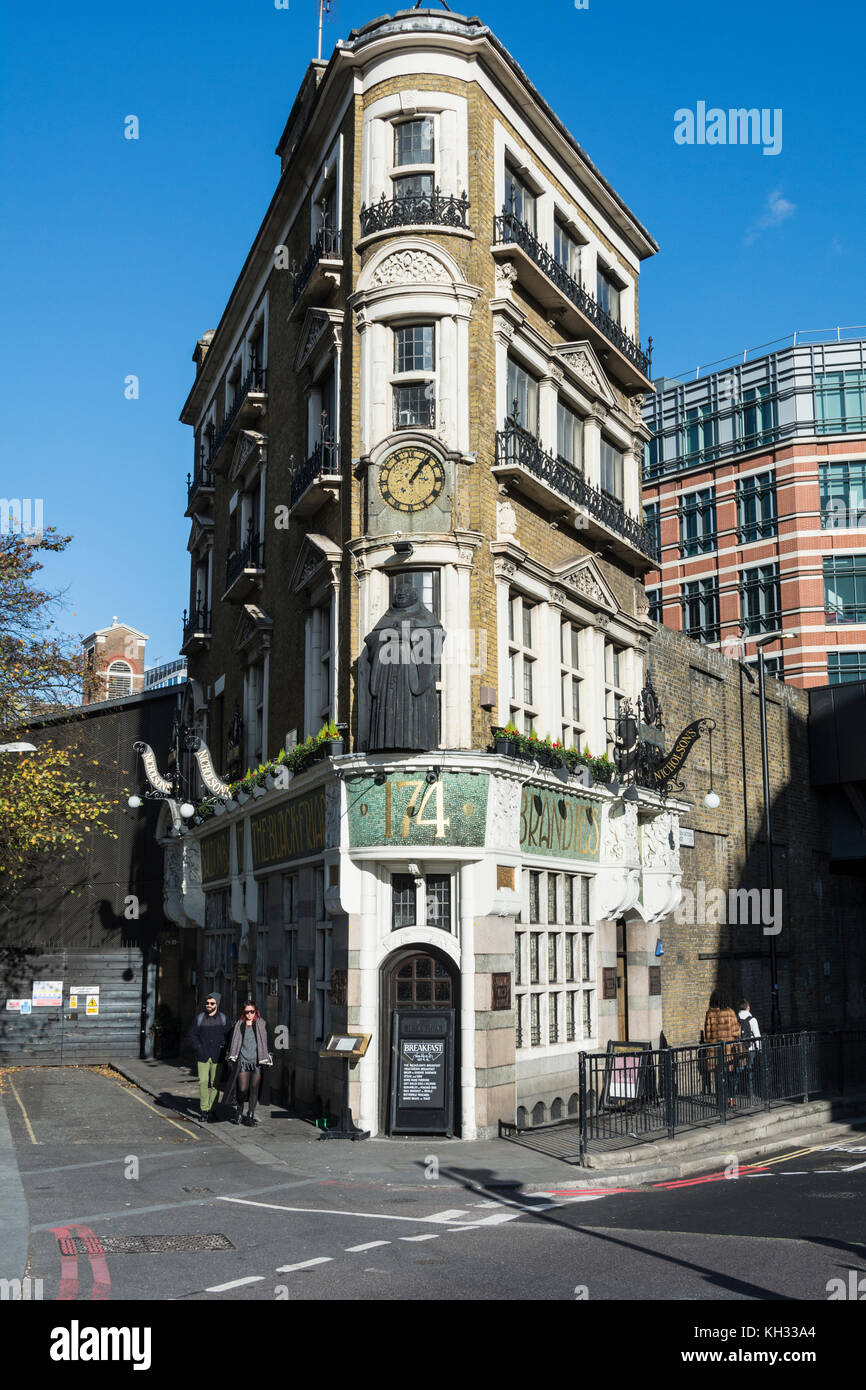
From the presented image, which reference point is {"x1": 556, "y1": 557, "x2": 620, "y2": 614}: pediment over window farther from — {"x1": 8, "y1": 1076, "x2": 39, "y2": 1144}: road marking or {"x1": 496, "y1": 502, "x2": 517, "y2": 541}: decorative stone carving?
{"x1": 8, "y1": 1076, "x2": 39, "y2": 1144}: road marking

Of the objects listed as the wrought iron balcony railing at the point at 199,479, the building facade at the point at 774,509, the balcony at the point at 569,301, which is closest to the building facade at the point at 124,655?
the building facade at the point at 774,509

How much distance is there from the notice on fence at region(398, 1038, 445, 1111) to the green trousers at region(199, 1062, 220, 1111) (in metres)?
3.41

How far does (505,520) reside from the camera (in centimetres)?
2058

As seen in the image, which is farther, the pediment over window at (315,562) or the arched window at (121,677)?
the arched window at (121,677)

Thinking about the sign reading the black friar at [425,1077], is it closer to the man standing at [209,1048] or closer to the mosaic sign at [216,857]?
the man standing at [209,1048]

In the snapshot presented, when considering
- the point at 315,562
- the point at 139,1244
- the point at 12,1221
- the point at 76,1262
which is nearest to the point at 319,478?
the point at 315,562

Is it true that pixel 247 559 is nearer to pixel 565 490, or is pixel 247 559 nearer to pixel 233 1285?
pixel 565 490

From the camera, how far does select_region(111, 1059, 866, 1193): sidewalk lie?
1523 cm

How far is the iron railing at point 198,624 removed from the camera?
114ft

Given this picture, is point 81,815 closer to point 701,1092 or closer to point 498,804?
point 498,804

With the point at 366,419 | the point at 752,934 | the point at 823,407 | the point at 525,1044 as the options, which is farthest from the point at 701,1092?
the point at 823,407

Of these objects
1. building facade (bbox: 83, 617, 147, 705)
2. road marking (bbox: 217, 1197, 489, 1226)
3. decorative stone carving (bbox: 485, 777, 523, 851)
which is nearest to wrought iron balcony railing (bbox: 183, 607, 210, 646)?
decorative stone carving (bbox: 485, 777, 523, 851)

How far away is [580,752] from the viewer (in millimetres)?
22891

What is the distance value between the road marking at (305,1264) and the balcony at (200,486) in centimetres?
2680
